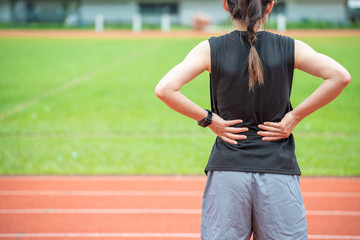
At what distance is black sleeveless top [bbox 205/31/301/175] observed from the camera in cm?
202

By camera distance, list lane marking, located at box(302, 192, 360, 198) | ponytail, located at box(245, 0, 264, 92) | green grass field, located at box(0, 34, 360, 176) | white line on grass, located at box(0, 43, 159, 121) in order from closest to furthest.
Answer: ponytail, located at box(245, 0, 264, 92)
lane marking, located at box(302, 192, 360, 198)
green grass field, located at box(0, 34, 360, 176)
white line on grass, located at box(0, 43, 159, 121)

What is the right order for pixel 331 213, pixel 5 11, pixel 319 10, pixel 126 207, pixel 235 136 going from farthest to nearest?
pixel 5 11, pixel 319 10, pixel 126 207, pixel 331 213, pixel 235 136

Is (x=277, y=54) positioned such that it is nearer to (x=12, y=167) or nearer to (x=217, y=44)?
(x=217, y=44)

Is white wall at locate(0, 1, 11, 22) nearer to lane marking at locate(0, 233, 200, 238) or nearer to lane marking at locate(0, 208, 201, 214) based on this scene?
lane marking at locate(0, 208, 201, 214)

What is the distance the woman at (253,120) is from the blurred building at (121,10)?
48.3 metres

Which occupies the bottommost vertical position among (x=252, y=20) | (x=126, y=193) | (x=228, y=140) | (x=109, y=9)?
(x=126, y=193)

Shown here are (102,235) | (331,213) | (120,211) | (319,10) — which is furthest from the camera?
(319,10)

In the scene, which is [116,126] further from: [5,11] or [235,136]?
[5,11]

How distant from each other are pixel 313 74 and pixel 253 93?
30 centimetres

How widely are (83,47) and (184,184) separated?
2202 cm

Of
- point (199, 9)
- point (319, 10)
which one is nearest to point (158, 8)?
point (199, 9)

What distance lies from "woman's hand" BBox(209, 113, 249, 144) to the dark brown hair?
20 cm

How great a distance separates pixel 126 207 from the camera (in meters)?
5.32

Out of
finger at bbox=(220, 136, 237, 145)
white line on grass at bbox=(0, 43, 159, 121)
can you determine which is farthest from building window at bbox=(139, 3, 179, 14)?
finger at bbox=(220, 136, 237, 145)
